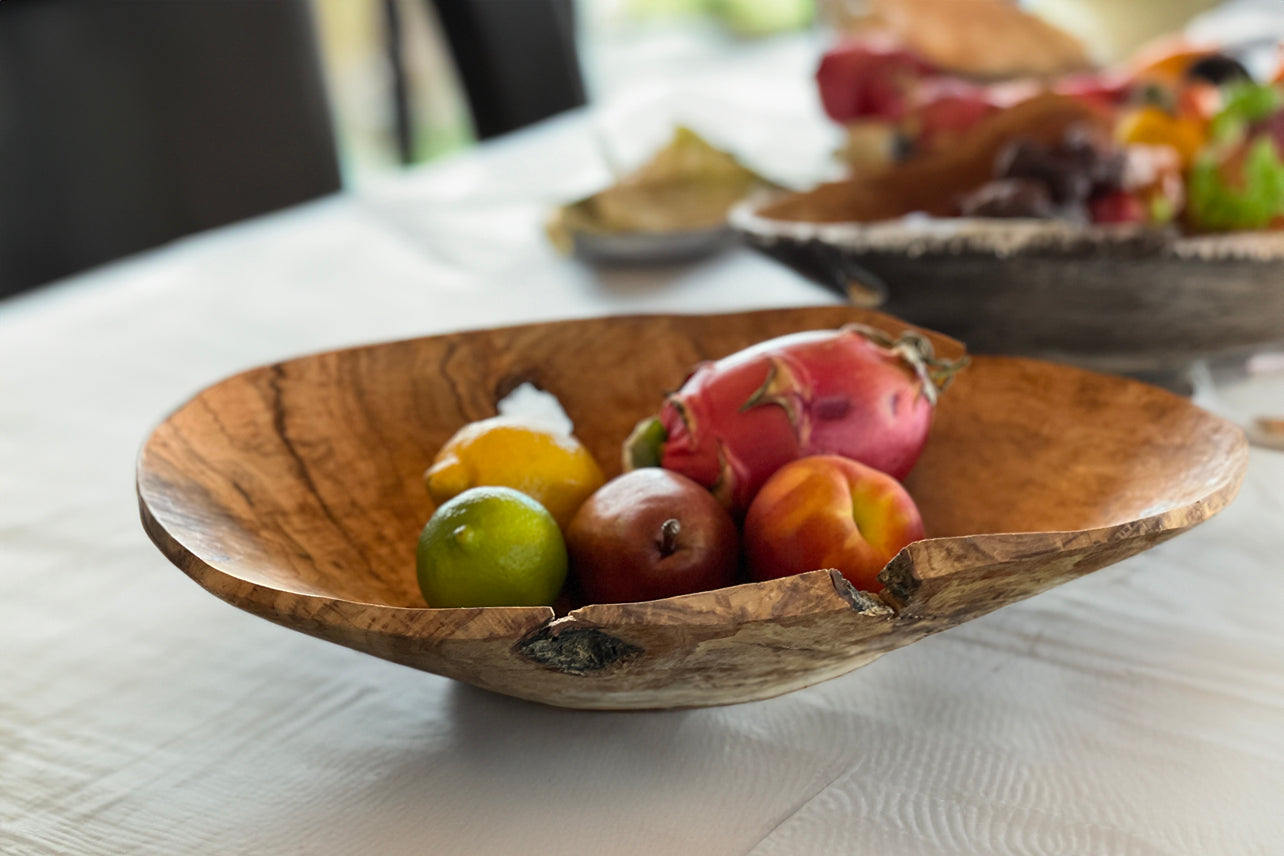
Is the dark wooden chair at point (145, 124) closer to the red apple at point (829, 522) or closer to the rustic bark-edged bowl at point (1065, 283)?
the rustic bark-edged bowl at point (1065, 283)

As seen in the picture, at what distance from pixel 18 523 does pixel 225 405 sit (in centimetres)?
19

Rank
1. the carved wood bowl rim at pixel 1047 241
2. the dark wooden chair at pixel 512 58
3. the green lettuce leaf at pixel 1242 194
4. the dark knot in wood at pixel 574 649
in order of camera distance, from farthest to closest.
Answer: the dark wooden chair at pixel 512 58 → the green lettuce leaf at pixel 1242 194 → the carved wood bowl rim at pixel 1047 241 → the dark knot in wood at pixel 574 649

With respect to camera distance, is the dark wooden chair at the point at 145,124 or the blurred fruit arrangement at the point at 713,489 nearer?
the blurred fruit arrangement at the point at 713,489

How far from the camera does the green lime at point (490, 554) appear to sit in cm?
37

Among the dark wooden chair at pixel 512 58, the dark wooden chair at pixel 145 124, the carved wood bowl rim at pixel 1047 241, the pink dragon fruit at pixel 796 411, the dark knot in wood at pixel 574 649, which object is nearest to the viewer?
the dark knot in wood at pixel 574 649

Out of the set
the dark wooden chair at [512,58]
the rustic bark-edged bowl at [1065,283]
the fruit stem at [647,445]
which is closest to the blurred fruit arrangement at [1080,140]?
the rustic bark-edged bowl at [1065,283]

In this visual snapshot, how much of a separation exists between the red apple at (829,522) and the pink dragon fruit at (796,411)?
0.08ft

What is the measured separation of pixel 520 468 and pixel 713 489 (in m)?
0.07

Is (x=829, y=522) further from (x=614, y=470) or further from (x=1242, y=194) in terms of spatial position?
(x=1242, y=194)

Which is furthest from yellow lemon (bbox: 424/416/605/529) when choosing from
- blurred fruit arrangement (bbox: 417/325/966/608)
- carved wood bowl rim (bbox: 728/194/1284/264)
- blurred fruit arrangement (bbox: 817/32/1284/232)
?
blurred fruit arrangement (bbox: 817/32/1284/232)

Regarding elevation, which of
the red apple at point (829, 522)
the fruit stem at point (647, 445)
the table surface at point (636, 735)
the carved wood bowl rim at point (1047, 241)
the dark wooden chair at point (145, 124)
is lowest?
the table surface at point (636, 735)

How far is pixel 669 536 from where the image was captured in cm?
37

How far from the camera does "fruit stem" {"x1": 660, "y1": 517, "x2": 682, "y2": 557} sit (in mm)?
366

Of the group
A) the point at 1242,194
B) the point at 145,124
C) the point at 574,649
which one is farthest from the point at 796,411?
the point at 145,124
